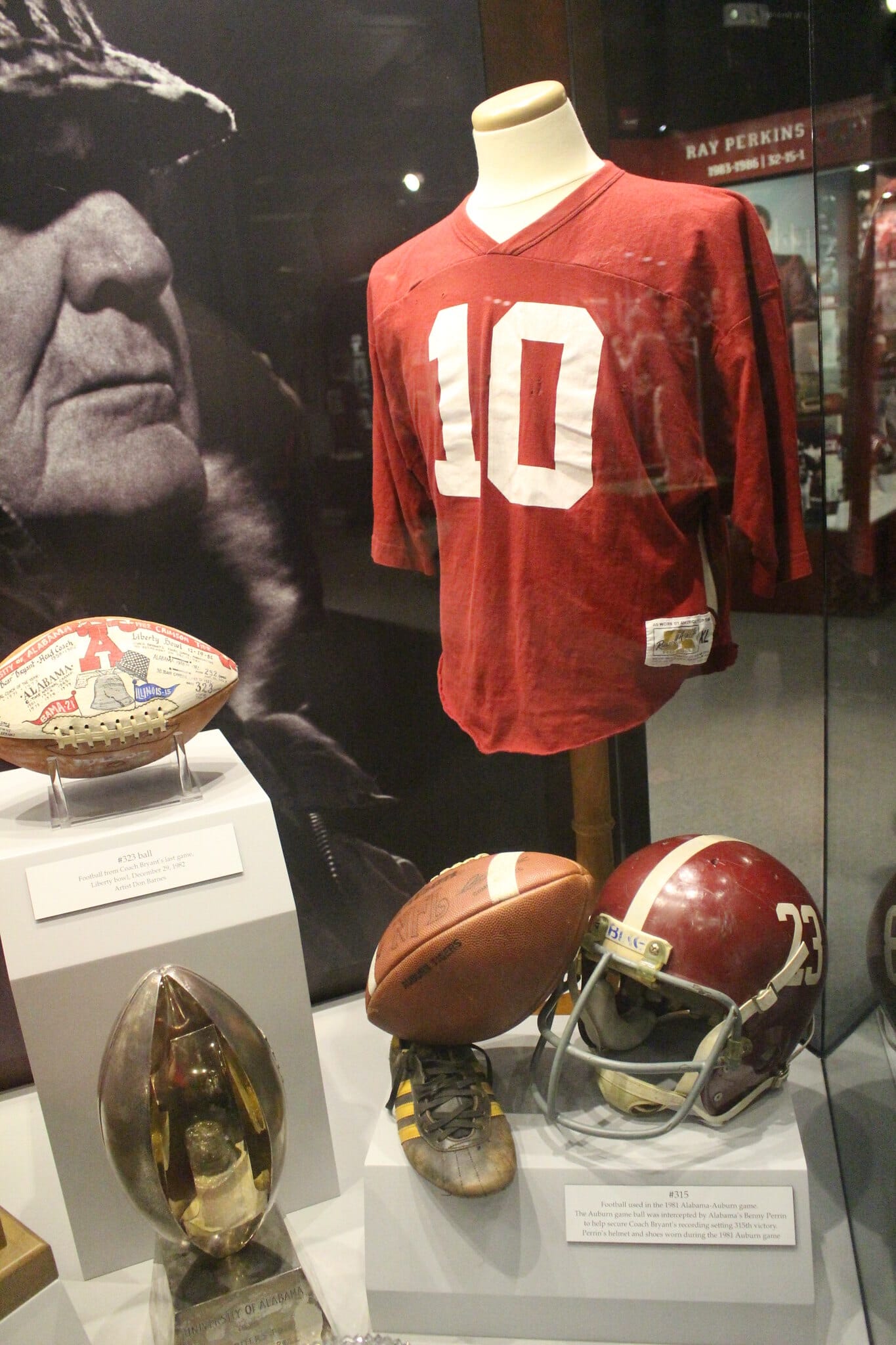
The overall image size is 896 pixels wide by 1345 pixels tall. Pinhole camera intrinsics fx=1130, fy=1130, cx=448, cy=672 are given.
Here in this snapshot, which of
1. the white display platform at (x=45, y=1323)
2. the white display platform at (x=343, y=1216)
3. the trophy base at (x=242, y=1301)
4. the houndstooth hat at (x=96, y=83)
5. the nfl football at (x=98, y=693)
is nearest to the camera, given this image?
the white display platform at (x=45, y=1323)

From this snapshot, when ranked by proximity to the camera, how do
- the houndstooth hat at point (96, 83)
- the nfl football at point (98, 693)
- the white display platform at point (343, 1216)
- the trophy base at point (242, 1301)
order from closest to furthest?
the trophy base at point (242, 1301) → the white display platform at point (343, 1216) → the nfl football at point (98, 693) → the houndstooth hat at point (96, 83)

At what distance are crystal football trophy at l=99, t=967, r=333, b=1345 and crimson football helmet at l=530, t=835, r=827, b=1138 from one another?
376 millimetres

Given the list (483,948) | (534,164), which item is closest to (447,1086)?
(483,948)

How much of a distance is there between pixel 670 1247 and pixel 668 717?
0.86m

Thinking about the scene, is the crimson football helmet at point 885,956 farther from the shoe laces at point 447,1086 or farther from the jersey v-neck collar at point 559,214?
the jersey v-neck collar at point 559,214

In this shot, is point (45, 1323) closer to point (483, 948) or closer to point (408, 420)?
point (483, 948)

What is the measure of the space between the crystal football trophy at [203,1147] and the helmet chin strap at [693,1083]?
0.43 metres

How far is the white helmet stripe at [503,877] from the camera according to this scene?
4.73 ft

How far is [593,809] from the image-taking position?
206 cm

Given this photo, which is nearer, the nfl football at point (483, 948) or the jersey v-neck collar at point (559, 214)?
the nfl football at point (483, 948)

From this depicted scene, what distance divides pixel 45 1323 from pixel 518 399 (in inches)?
51.8

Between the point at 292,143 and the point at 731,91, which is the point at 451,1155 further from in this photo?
the point at 292,143

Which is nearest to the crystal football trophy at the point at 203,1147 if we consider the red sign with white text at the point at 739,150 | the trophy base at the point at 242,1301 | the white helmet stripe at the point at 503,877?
the trophy base at the point at 242,1301

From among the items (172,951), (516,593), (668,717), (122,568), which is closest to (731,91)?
(516,593)
